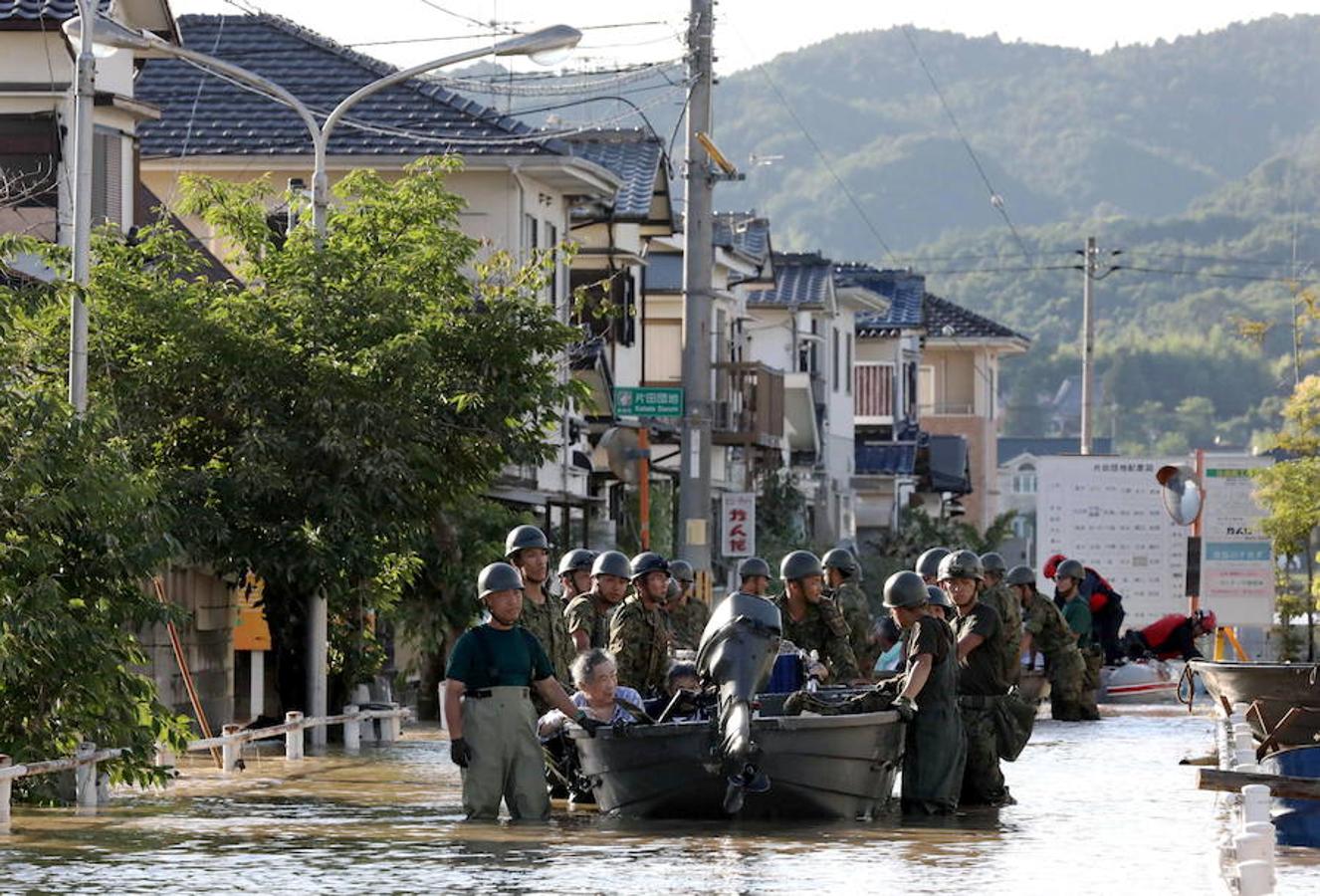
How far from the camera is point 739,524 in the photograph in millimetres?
38688

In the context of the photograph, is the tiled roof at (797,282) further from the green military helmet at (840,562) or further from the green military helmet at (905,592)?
the green military helmet at (905,592)

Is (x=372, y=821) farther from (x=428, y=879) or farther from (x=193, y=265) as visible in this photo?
(x=193, y=265)

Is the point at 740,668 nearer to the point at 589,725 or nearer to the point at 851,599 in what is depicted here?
the point at 589,725

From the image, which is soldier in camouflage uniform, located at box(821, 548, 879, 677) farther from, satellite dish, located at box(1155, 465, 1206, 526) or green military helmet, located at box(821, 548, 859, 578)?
satellite dish, located at box(1155, 465, 1206, 526)

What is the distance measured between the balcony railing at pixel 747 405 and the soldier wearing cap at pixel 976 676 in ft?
106

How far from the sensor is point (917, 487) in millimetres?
80438

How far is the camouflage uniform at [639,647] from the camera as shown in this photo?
1950 cm

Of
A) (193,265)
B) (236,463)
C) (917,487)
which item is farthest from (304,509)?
(917,487)

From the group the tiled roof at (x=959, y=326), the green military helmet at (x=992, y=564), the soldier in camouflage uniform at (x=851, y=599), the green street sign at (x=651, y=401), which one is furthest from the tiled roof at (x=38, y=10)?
the tiled roof at (x=959, y=326)

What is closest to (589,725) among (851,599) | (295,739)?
(851,599)

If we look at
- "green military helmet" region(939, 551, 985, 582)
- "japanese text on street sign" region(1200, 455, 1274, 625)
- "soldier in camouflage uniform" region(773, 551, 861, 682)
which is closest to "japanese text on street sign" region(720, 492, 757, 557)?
"japanese text on street sign" region(1200, 455, 1274, 625)

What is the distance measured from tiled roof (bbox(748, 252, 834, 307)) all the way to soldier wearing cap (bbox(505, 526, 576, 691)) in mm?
47439

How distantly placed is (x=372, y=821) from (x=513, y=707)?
74.3 inches

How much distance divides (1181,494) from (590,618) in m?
23.5
